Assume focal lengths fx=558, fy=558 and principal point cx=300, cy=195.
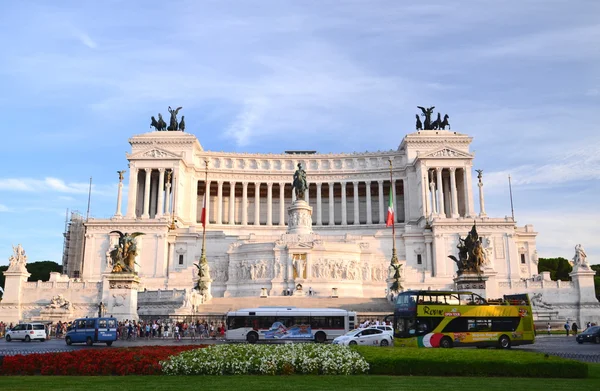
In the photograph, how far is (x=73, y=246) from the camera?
3391 inches

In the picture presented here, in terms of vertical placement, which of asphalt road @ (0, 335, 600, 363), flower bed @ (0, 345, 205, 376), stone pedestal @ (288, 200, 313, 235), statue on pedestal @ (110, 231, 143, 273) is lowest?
asphalt road @ (0, 335, 600, 363)

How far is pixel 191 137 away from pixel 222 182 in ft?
30.5

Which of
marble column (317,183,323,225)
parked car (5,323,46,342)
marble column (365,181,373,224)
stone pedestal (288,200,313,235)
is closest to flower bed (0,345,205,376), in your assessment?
parked car (5,323,46,342)

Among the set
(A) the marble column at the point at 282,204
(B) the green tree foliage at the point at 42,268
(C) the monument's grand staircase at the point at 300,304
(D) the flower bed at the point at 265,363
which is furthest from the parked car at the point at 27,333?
(A) the marble column at the point at 282,204

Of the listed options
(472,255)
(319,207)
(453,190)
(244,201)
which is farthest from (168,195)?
(472,255)

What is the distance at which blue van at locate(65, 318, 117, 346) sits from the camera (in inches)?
1251

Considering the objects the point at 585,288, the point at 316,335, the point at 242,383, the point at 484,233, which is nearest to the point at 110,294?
the point at 316,335

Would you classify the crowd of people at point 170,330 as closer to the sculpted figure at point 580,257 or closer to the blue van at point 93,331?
the blue van at point 93,331

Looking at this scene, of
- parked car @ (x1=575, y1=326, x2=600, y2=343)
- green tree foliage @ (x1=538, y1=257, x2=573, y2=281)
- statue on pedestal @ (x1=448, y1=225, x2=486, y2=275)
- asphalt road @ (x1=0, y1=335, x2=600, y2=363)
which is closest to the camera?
asphalt road @ (x1=0, y1=335, x2=600, y2=363)

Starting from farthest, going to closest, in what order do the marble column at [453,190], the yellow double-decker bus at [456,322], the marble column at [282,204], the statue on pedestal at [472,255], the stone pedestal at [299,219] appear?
the marble column at [282,204] < the marble column at [453,190] < the stone pedestal at [299,219] < the statue on pedestal at [472,255] < the yellow double-decker bus at [456,322]

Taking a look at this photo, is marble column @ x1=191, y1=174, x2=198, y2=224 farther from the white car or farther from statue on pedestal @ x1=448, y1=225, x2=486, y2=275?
the white car

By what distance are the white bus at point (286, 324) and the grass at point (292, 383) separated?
18.3m

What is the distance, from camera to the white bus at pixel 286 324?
33.7m

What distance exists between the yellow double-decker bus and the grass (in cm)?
1196
